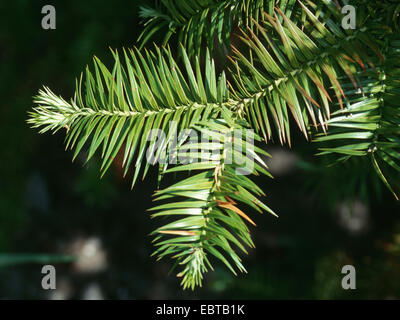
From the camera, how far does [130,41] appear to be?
89 centimetres

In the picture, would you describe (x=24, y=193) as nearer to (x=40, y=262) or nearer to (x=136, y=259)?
(x=40, y=262)

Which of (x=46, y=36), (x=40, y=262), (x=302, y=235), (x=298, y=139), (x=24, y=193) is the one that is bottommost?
(x=40, y=262)

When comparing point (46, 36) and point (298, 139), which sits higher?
point (46, 36)

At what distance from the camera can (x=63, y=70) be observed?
1.21m

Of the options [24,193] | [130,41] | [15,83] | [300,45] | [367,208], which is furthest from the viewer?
[24,193]

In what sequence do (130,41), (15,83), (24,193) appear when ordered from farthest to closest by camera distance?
Result: (24,193) < (15,83) < (130,41)

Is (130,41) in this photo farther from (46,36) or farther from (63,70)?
(46,36)

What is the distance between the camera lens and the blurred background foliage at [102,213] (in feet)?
3.34

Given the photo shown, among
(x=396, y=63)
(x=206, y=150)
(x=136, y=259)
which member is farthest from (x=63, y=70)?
(x=396, y=63)

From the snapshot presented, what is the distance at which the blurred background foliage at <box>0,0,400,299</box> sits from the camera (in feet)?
3.34

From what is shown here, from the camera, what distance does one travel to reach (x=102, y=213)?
1.42 metres

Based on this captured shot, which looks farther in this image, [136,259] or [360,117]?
[136,259]

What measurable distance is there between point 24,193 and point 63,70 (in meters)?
0.53

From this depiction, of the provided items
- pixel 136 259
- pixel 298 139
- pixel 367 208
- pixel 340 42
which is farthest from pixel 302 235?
pixel 340 42
